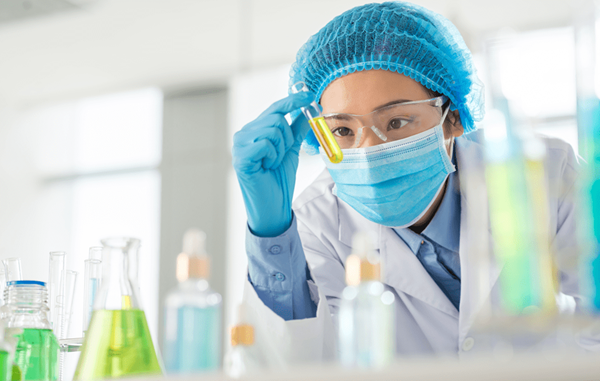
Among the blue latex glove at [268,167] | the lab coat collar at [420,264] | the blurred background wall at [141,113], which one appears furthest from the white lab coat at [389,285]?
the blurred background wall at [141,113]

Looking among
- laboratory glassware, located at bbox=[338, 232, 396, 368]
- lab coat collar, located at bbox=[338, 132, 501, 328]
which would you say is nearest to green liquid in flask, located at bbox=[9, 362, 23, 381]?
laboratory glassware, located at bbox=[338, 232, 396, 368]

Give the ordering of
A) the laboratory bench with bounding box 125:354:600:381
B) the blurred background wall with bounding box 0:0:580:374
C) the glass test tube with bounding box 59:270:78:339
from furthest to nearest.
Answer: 1. the blurred background wall with bounding box 0:0:580:374
2. the glass test tube with bounding box 59:270:78:339
3. the laboratory bench with bounding box 125:354:600:381

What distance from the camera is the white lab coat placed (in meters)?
1.02

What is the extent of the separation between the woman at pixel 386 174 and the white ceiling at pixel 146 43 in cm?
196

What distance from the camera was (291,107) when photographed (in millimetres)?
1135

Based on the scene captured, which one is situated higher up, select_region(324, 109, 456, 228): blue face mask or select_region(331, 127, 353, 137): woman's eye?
select_region(331, 127, 353, 137): woman's eye

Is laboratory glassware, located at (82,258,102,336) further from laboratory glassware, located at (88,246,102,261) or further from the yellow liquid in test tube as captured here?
the yellow liquid in test tube

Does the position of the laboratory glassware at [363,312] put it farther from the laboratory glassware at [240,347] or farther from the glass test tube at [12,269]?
the glass test tube at [12,269]

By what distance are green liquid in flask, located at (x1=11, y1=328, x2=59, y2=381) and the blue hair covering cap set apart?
873 millimetres

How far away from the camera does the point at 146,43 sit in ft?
11.9

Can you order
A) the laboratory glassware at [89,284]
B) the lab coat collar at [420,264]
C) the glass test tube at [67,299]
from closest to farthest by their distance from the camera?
the laboratory glassware at [89,284] → the glass test tube at [67,299] → the lab coat collar at [420,264]

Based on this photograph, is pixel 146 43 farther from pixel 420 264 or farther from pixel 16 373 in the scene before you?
pixel 16 373

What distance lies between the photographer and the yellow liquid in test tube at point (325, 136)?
44.3 inches

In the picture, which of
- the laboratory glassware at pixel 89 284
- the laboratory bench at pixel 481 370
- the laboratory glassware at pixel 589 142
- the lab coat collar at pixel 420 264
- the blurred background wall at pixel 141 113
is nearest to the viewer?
the laboratory bench at pixel 481 370
